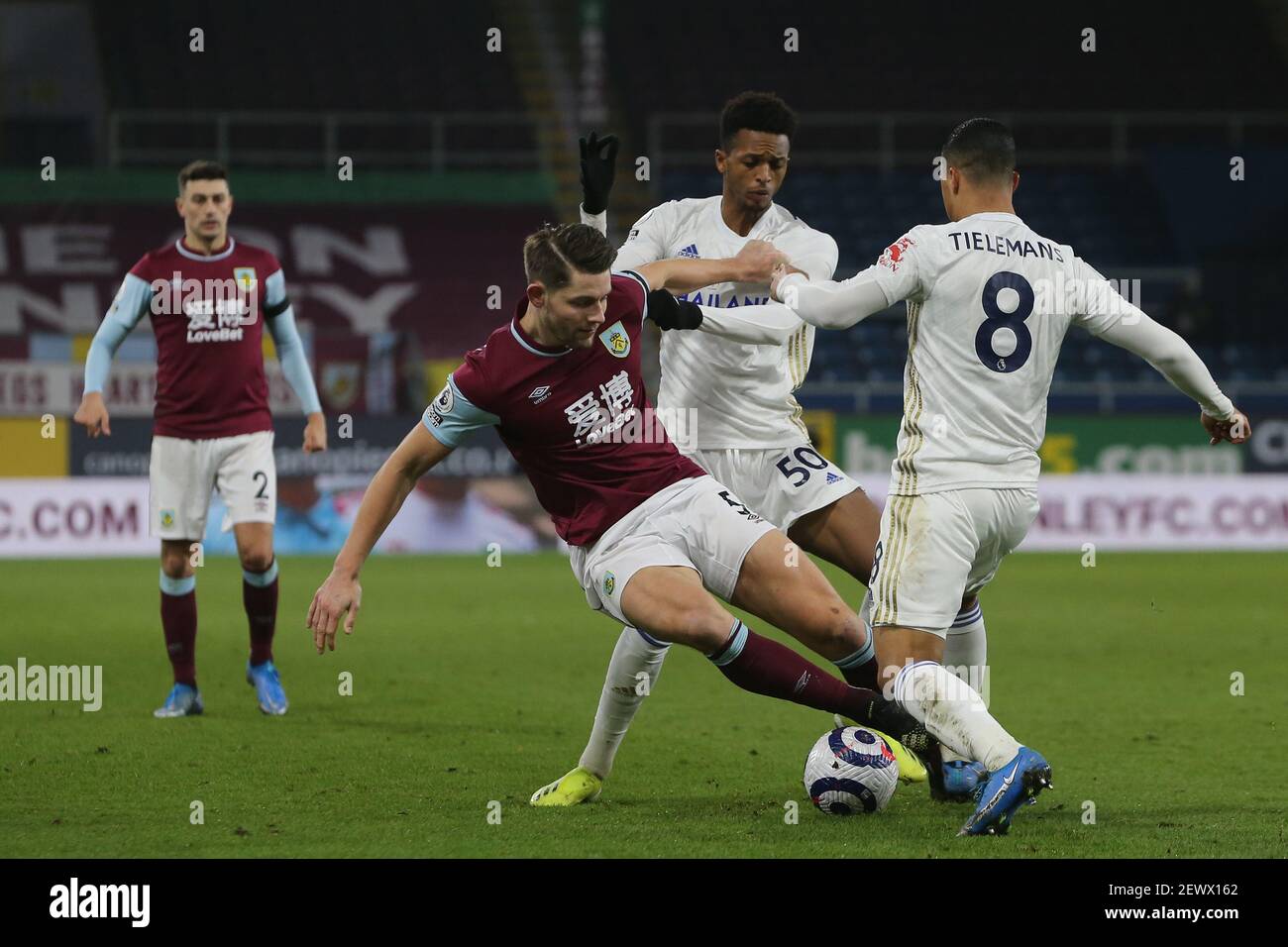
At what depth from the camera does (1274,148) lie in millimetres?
25141

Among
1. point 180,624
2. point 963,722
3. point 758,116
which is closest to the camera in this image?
point 963,722

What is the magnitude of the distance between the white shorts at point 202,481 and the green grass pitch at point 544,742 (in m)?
0.89

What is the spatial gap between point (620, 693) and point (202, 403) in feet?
10.6

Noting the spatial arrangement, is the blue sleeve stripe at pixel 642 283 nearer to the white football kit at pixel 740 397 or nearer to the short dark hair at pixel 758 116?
the white football kit at pixel 740 397

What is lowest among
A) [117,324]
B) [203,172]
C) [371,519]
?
[371,519]

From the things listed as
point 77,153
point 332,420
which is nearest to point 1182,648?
point 332,420

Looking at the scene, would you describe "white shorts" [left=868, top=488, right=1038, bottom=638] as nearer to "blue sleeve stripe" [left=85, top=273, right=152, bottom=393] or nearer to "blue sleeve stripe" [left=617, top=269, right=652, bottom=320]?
"blue sleeve stripe" [left=617, top=269, right=652, bottom=320]

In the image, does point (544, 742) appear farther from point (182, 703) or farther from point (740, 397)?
point (182, 703)

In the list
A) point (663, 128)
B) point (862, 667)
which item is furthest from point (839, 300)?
point (663, 128)

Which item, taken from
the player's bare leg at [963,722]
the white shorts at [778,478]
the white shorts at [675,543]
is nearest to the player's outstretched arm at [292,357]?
the white shorts at [778,478]

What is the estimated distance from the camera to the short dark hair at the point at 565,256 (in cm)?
576

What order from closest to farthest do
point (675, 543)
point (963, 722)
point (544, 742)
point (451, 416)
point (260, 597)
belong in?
point (963, 722), point (451, 416), point (675, 543), point (544, 742), point (260, 597)

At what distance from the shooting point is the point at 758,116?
6.92m
